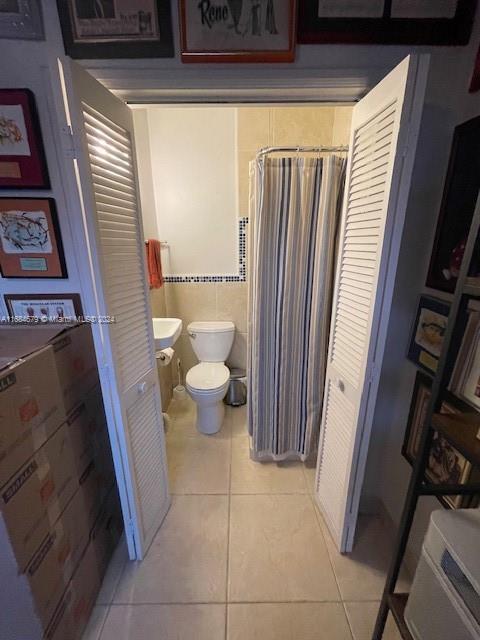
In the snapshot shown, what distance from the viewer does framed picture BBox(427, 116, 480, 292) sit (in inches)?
35.5

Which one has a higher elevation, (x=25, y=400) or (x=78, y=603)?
(x=25, y=400)

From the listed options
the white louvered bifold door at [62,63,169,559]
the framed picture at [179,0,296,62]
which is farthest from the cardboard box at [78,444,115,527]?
the framed picture at [179,0,296,62]

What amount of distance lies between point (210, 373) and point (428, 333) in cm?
147

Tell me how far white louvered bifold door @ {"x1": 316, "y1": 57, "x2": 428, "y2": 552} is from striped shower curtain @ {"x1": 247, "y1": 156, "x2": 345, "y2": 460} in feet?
0.85

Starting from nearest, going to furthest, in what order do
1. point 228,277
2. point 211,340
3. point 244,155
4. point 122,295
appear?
1. point 122,295
2. point 244,155
3. point 211,340
4. point 228,277

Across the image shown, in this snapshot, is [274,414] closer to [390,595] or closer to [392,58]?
[390,595]

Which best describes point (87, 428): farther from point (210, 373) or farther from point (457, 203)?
point (457, 203)

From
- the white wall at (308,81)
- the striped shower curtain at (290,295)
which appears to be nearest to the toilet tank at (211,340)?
the striped shower curtain at (290,295)

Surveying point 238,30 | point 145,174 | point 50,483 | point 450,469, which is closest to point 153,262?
point 145,174

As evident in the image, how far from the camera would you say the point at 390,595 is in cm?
89

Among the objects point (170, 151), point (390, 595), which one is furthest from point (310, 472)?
point (170, 151)

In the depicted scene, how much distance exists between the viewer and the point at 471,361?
0.80 metres

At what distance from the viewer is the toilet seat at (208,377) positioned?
1884 mm

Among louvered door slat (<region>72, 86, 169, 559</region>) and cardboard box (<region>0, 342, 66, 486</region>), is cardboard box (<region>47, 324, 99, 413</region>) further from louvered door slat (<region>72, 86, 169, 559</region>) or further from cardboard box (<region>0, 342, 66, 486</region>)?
louvered door slat (<region>72, 86, 169, 559</region>)
